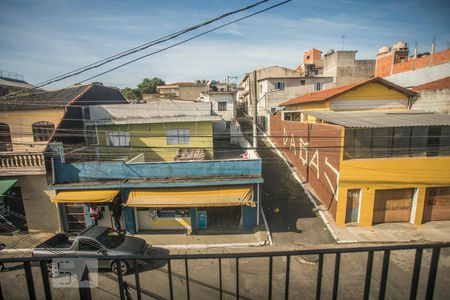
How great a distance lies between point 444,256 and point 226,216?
1085 centimetres

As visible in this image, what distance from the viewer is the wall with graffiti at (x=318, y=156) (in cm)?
1408

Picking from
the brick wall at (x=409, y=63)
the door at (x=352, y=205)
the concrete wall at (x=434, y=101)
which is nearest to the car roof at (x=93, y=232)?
the door at (x=352, y=205)

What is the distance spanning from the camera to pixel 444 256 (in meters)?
11.4

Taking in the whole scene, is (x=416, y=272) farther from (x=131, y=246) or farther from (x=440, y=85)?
(x=440, y=85)

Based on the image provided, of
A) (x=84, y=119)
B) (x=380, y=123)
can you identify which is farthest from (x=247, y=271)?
(x=84, y=119)

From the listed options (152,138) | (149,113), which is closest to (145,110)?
(149,113)

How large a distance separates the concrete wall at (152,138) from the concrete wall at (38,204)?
4.17 metres

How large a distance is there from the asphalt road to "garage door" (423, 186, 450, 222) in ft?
20.5

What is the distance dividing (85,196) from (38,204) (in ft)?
12.3

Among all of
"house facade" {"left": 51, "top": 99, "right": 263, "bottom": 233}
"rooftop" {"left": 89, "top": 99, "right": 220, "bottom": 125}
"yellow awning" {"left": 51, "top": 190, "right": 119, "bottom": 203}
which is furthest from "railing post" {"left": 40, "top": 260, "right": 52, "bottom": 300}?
"rooftop" {"left": 89, "top": 99, "right": 220, "bottom": 125}

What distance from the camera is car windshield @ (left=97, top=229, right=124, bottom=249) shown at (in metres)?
10.3

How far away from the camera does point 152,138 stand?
17.1 metres

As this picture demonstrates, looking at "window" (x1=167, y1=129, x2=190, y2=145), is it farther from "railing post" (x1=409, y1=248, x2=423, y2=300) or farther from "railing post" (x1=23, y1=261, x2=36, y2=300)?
"railing post" (x1=409, y1=248, x2=423, y2=300)

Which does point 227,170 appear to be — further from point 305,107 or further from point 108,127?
point 305,107
